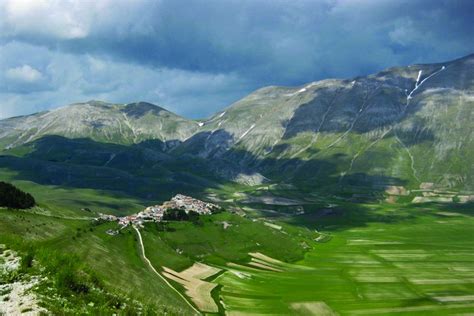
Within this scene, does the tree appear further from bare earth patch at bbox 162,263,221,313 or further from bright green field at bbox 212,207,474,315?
bright green field at bbox 212,207,474,315

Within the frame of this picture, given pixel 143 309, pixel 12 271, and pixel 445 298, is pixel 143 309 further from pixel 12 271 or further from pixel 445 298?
pixel 445 298

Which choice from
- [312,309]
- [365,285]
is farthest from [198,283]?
[365,285]

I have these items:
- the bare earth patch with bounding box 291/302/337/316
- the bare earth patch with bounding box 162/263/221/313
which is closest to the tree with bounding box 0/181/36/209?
the bare earth patch with bounding box 162/263/221/313

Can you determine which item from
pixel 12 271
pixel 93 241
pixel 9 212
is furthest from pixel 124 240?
pixel 12 271

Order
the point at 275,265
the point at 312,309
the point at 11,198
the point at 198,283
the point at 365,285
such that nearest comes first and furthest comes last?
1. the point at 312,309
2. the point at 198,283
3. the point at 11,198
4. the point at 365,285
5. the point at 275,265

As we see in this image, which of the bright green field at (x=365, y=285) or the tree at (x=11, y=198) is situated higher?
the tree at (x=11, y=198)

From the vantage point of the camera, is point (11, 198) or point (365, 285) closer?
point (11, 198)

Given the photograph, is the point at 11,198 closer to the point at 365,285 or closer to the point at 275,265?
the point at 275,265

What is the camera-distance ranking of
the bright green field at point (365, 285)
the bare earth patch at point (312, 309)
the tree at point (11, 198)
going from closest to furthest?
the bare earth patch at point (312, 309) → the bright green field at point (365, 285) → the tree at point (11, 198)

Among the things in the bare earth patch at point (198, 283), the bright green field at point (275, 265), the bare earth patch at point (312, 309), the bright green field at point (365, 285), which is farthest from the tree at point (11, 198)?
the bare earth patch at point (312, 309)

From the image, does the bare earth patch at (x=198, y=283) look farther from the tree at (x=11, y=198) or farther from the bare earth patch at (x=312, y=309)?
the tree at (x=11, y=198)

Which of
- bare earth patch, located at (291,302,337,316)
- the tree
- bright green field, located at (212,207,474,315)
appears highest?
the tree
